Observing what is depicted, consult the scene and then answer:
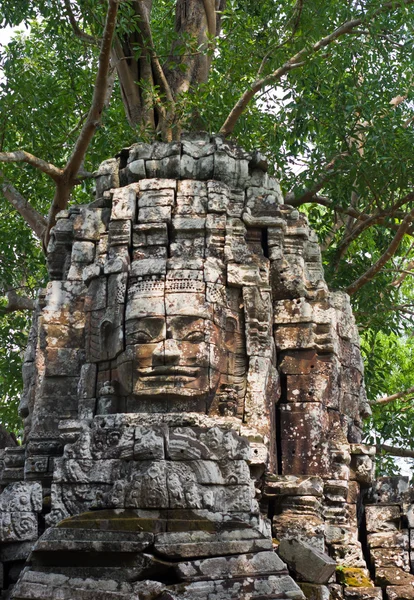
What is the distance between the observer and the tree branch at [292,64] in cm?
1419

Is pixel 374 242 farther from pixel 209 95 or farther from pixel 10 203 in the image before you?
pixel 10 203

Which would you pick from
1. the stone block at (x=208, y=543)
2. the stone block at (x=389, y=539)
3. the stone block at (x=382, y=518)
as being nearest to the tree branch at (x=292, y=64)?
the stone block at (x=382, y=518)

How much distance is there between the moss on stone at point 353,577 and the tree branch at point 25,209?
7759 millimetres

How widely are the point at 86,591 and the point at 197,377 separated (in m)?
2.76

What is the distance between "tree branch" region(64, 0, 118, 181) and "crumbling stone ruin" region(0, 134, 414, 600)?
5.54 ft

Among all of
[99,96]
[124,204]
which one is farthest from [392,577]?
[99,96]

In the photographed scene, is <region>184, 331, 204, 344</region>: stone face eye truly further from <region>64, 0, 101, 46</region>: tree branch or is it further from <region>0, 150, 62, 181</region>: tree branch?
<region>64, 0, 101, 46</region>: tree branch

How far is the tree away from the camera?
45.9 ft

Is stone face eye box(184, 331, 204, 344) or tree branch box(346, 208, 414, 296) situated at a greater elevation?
tree branch box(346, 208, 414, 296)

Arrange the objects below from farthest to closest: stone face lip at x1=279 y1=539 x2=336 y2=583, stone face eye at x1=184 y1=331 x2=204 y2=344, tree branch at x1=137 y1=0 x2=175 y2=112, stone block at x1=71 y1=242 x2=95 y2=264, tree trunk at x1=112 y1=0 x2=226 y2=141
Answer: tree trunk at x1=112 y1=0 x2=226 y2=141 → tree branch at x1=137 y1=0 x2=175 y2=112 → stone block at x1=71 y1=242 x2=95 y2=264 → stone face eye at x1=184 y1=331 x2=204 y2=344 → stone face lip at x1=279 y1=539 x2=336 y2=583

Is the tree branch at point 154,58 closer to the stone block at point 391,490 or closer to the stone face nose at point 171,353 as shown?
the stone face nose at point 171,353

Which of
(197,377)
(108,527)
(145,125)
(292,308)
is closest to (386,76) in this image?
(145,125)

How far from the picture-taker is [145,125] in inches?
557

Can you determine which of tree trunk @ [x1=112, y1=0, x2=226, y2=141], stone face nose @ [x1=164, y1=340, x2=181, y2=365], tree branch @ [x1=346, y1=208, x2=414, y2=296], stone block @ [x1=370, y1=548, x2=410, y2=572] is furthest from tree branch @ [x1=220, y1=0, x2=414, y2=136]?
stone block @ [x1=370, y1=548, x2=410, y2=572]
